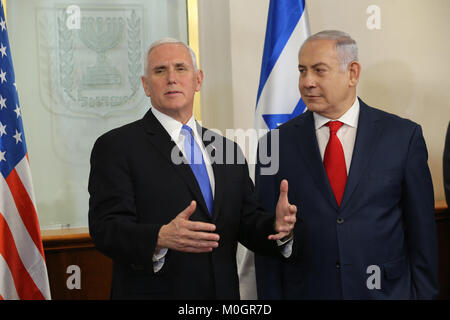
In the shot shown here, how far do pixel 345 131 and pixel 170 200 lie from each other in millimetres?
837

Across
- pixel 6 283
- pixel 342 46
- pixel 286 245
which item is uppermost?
pixel 342 46

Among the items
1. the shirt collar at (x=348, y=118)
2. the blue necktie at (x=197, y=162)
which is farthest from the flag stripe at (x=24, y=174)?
the shirt collar at (x=348, y=118)

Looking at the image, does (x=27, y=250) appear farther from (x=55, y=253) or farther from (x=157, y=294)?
(x=157, y=294)

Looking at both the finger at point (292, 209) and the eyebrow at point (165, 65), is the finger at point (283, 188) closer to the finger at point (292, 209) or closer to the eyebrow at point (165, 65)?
the finger at point (292, 209)

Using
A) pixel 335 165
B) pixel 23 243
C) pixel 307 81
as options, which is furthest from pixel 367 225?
pixel 23 243

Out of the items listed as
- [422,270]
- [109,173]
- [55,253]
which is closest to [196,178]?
[109,173]

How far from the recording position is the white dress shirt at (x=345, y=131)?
231cm

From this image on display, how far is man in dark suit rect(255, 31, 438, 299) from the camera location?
7.22 ft

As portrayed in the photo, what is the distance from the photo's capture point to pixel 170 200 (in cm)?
209

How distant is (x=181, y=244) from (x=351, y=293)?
817mm

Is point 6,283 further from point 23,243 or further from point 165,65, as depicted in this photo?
point 165,65

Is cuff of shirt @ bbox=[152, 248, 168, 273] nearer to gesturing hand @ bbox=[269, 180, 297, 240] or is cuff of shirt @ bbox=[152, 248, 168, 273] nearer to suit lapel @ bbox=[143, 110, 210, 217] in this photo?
suit lapel @ bbox=[143, 110, 210, 217]

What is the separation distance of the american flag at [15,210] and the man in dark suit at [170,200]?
2.78 ft

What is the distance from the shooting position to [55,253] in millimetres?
3363
